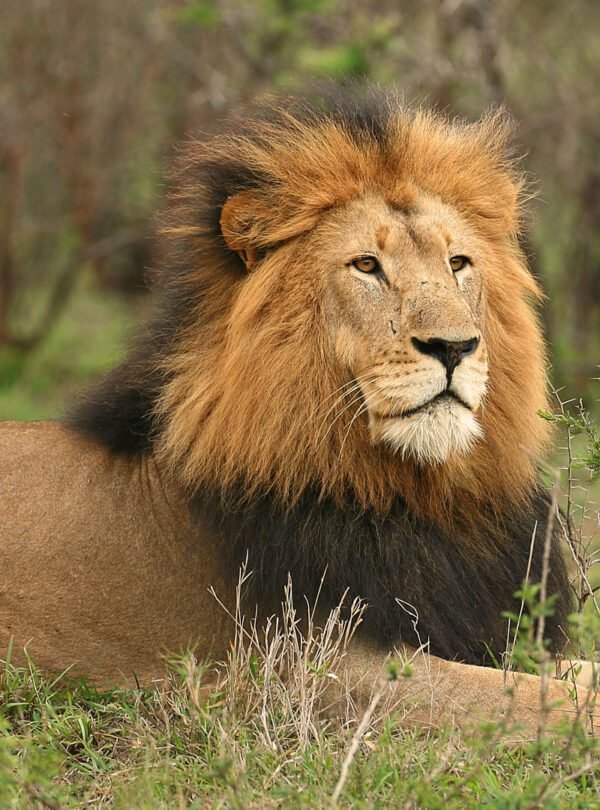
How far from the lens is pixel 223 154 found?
15.0ft

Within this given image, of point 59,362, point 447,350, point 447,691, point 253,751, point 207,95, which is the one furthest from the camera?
point 59,362

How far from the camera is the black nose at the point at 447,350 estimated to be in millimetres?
4051

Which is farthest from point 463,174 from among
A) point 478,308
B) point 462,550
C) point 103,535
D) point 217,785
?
point 217,785

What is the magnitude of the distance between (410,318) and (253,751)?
1426mm

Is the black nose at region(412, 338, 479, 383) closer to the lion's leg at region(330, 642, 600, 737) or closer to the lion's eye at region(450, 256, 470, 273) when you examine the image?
the lion's eye at region(450, 256, 470, 273)

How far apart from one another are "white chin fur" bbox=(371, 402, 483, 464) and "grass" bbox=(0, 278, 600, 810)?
2.08 feet

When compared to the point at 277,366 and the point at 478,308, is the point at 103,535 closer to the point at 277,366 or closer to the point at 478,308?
the point at 277,366

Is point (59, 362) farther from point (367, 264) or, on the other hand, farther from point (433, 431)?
point (433, 431)

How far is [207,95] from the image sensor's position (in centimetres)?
1273

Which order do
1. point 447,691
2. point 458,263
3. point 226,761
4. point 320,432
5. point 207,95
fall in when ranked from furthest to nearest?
point 207,95
point 458,263
point 320,432
point 447,691
point 226,761

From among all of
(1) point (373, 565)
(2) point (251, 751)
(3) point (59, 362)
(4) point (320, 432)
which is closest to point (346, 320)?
(4) point (320, 432)

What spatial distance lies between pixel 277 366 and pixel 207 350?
1.05 ft

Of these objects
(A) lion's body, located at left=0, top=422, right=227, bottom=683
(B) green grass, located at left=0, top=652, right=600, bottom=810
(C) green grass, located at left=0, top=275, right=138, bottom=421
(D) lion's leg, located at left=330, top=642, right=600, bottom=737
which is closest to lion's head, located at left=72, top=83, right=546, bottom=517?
(A) lion's body, located at left=0, top=422, right=227, bottom=683

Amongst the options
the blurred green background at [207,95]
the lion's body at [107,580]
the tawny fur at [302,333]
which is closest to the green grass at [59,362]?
the blurred green background at [207,95]
